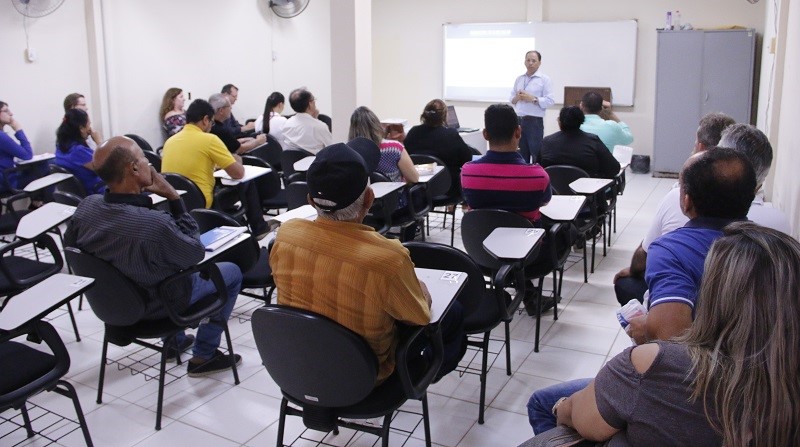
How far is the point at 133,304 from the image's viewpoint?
269 centimetres

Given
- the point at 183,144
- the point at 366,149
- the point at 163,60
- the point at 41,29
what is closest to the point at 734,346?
the point at 366,149

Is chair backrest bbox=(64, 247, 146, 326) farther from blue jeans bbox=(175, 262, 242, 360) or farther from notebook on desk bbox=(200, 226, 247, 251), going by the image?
blue jeans bbox=(175, 262, 242, 360)

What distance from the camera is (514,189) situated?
3391 mm

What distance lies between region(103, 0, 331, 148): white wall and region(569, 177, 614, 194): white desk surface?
4.92 meters

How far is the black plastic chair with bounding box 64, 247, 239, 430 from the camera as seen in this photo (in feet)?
8.77

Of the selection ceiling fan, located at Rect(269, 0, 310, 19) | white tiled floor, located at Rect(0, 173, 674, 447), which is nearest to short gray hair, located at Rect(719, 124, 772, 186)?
white tiled floor, located at Rect(0, 173, 674, 447)

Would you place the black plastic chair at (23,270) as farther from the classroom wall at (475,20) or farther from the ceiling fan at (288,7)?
Answer: the classroom wall at (475,20)

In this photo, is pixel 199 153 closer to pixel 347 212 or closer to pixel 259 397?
pixel 259 397

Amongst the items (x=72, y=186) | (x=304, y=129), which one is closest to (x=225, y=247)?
(x=72, y=186)

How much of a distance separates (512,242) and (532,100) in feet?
16.0

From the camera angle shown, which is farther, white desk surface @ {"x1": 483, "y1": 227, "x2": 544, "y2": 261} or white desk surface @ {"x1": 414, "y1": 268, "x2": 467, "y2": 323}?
white desk surface @ {"x1": 483, "y1": 227, "x2": 544, "y2": 261}

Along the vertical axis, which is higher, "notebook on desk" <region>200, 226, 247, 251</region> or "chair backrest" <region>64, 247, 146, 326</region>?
"notebook on desk" <region>200, 226, 247, 251</region>

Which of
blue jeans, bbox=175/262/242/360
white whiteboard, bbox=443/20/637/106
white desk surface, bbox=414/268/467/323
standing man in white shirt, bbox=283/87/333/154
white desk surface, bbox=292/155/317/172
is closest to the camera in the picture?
white desk surface, bbox=414/268/467/323

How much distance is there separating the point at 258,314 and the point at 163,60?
6282 mm
